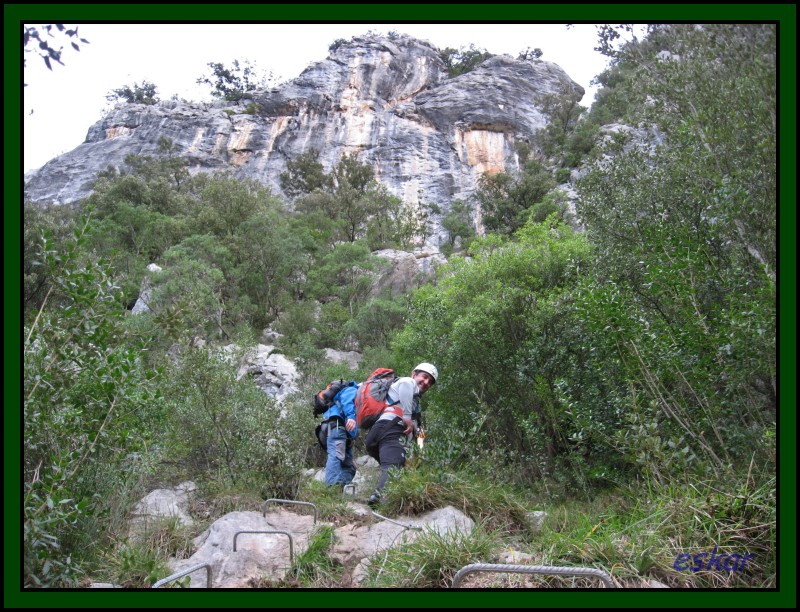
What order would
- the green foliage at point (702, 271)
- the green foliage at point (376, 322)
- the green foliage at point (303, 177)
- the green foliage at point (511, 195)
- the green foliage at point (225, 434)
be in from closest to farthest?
the green foliage at point (702, 271), the green foliage at point (225, 434), the green foliage at point (376, 322), the green foliage at point (511, 195), the green foliage at point (303, 177)

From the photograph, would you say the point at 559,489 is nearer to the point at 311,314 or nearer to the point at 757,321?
the point at 757,321

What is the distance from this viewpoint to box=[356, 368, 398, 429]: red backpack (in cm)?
698

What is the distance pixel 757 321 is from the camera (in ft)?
13.4

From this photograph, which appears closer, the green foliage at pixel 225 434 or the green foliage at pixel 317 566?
the green foliage at pixel 317 566

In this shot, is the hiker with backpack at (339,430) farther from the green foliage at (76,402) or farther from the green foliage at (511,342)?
the green foliage at (76,402)

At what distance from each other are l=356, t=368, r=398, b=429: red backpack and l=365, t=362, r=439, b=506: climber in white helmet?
99 millimetres

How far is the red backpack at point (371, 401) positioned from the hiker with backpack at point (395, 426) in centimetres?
3

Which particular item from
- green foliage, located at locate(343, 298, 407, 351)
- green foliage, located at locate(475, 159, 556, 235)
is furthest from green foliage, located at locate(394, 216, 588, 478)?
green foliage, located at locate(475, 159, 556, 235)

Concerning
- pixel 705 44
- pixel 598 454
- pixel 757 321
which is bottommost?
pixel 598 454

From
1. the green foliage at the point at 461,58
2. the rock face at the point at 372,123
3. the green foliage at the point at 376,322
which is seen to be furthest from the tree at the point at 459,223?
the green foliage at the point at 461,58

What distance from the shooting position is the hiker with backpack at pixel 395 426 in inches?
258
